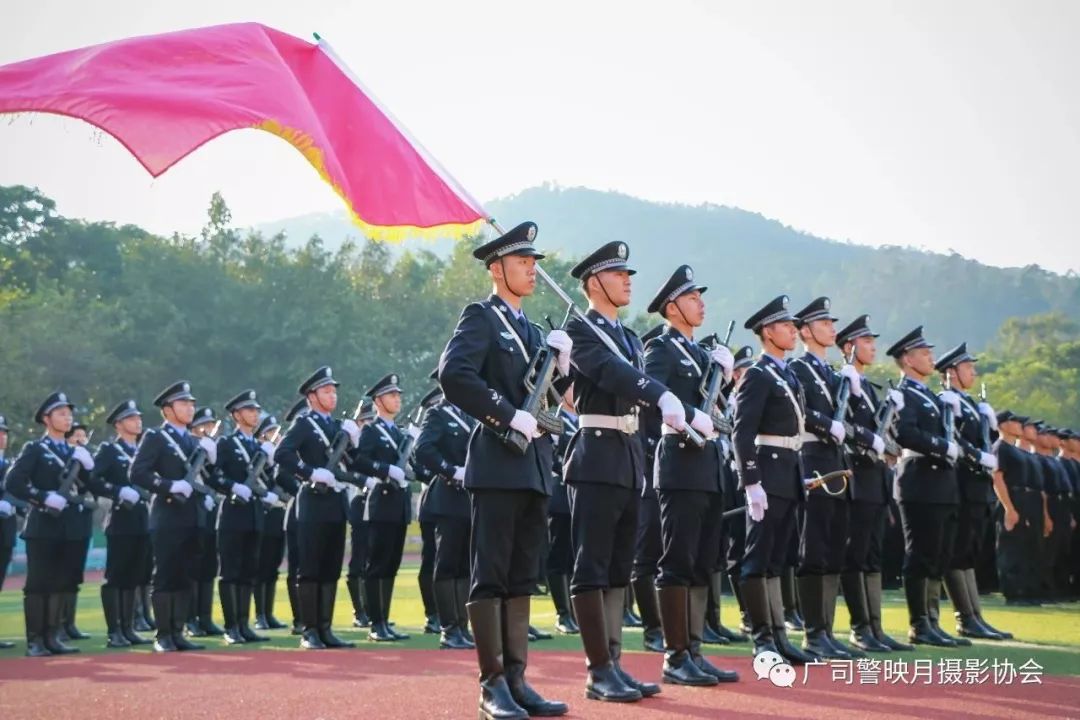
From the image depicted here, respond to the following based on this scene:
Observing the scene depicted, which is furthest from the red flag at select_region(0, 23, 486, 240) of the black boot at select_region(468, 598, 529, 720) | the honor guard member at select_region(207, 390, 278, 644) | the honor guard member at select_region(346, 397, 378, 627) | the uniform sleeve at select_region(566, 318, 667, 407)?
the honor guard member at select_region(207, 390, 278, 644)

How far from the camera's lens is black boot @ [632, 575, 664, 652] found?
8938 millimetres

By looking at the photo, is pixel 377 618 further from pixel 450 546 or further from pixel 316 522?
pixel 450 546

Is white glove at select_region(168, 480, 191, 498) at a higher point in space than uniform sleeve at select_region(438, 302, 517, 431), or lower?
lower

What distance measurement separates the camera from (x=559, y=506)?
1120cm

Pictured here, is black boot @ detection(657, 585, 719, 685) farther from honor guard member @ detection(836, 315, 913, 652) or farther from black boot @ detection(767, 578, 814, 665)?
honor guard member @ detection(836, 315, 913, 652)

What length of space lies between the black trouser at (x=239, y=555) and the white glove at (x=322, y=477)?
1612mm

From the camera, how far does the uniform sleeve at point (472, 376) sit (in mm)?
6168

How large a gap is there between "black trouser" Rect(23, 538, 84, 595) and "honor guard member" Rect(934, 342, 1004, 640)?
7.55 metres

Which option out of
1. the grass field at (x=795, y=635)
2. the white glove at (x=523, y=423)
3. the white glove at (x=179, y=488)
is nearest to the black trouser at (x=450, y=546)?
the grass field at (x=795, y=635)

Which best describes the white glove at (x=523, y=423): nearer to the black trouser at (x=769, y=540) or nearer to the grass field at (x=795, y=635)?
the black trouser at (x=769, y=540)

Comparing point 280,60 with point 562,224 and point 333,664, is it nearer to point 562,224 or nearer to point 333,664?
point 333,664

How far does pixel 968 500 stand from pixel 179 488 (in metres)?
6.40

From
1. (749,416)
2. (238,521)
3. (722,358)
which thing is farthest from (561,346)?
(238,521)

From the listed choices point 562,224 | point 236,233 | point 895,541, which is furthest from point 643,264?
point 895,541
